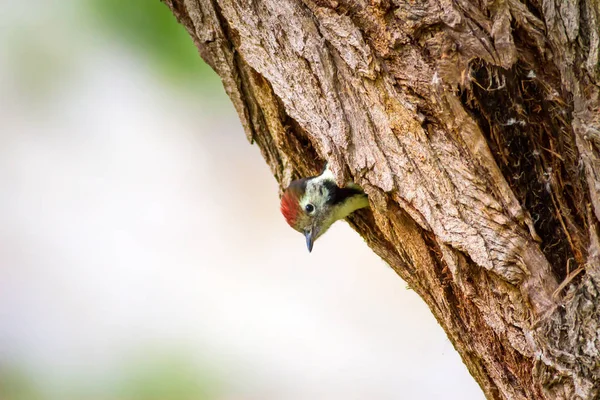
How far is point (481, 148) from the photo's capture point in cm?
232

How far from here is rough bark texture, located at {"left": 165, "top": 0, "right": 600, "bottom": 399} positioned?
7.17 feet

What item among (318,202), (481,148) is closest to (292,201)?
(318,202)

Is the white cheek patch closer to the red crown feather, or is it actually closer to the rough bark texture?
the red crown feather

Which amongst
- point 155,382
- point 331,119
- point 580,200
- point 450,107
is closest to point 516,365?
point 580,200

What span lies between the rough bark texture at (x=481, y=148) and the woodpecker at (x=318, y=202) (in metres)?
0.54

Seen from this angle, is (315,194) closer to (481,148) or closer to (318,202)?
(318,202)

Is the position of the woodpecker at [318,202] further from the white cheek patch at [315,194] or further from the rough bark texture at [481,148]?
the rough bark texture at [481,148]

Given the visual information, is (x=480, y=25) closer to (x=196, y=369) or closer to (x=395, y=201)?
(x=395, y=201)

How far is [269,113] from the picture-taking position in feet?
10.2

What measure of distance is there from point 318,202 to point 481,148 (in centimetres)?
136

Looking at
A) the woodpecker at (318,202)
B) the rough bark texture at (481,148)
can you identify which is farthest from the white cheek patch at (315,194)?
the rough bark texture at (481,148)

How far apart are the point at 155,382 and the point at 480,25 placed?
12.6 ft

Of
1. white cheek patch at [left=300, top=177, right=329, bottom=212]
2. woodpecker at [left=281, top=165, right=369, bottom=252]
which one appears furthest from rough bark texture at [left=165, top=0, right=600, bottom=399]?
white cheek patch at [left=300, top=177, right=329, bottom=212]

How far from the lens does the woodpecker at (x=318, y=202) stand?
10.6ft
